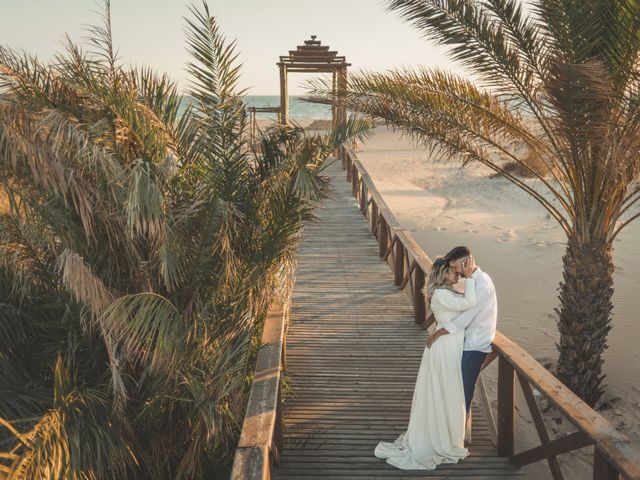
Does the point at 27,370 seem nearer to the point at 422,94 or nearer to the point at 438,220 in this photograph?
the point at 422,94

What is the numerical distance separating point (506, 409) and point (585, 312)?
2679 millimetres

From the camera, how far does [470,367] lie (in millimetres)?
4547

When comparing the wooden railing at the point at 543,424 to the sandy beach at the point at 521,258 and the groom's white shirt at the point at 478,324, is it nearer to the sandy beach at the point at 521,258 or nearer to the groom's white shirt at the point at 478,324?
the groom's white shirt at the point at 478,324

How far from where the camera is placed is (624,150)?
567cm

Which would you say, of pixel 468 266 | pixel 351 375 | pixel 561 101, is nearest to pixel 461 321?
pixel 468 266

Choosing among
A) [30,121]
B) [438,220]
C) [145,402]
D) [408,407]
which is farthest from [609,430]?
[438,220]

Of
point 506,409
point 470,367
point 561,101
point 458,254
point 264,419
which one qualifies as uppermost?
point 561,101

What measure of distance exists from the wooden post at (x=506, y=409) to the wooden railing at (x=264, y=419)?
1714mm

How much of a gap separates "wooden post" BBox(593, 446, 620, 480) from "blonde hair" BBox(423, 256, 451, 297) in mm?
1514

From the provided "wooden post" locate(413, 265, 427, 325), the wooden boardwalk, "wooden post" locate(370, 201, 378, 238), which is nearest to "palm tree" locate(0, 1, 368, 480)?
the wooden boardwalk

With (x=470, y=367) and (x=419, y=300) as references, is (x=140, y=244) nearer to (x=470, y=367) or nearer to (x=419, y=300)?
(x=470, y=367)

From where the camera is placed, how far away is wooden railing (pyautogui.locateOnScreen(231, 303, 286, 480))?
354cm

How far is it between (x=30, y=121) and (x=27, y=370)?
94.3 inches

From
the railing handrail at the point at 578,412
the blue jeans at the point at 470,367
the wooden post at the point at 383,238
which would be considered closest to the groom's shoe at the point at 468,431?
the blue jeans at the point at 470,367
